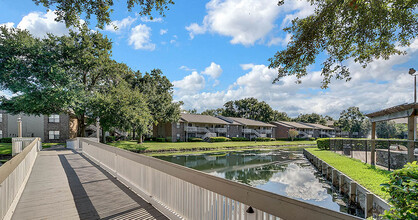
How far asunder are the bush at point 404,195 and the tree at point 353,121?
230 ft

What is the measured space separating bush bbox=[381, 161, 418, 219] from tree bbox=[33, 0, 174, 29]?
18.7 ft

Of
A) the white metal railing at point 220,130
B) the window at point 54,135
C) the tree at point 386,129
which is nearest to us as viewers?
the window at point 54,135

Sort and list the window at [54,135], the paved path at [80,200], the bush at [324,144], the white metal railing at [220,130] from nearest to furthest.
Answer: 1. the paved path at [80,200]
2. the bush at [324,144]
3. the window at [54,135]
4. the white metal railing at [220,130]

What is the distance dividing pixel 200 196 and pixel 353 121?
235 feet

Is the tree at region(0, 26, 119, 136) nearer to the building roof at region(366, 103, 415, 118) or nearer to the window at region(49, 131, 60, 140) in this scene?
the window at region(49, 131, 60, 140)

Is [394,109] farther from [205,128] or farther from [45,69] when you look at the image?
[205,128]

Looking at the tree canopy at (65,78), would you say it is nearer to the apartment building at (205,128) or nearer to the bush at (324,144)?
the apartment building at (205,128)

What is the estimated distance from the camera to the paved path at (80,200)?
408 centimetres

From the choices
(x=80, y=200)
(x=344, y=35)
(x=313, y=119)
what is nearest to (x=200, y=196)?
(x=80, y=200)

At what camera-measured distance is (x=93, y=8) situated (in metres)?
5.68

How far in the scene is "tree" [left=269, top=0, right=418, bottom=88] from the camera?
5.62 meters

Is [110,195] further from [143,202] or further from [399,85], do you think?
[399,85]

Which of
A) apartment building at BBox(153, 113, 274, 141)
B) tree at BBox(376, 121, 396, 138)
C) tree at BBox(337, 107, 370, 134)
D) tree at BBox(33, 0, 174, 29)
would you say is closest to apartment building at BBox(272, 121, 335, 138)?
apartment building at BBox(153, 113, 274, 141)

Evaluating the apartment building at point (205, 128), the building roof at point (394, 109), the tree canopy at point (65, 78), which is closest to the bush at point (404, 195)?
the building roof at point (394, 109)
